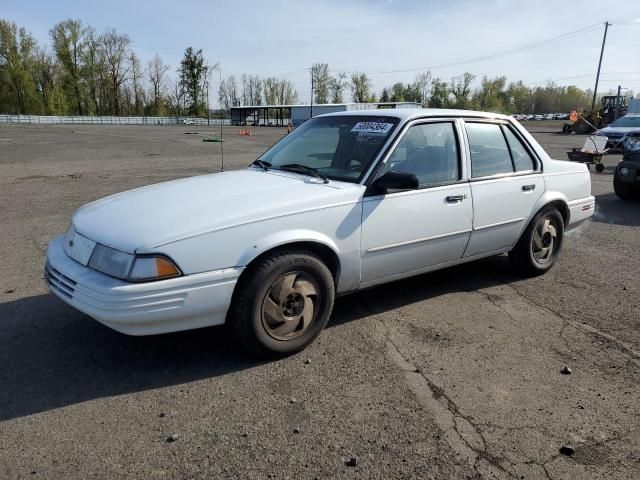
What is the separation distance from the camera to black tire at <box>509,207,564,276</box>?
497 cm

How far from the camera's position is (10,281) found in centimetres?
482

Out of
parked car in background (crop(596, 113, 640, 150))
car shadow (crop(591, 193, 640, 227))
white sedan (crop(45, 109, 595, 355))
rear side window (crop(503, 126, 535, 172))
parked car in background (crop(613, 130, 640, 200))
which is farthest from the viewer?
parked car in background (crop(596, 113, 640, 150))

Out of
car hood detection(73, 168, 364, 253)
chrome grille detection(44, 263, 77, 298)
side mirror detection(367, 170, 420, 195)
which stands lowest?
chrome grille detection(44, 263, 77, 298)

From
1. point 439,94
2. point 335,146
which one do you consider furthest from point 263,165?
point 439,94

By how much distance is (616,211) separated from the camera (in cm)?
888

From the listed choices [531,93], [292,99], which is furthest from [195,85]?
[531,93]

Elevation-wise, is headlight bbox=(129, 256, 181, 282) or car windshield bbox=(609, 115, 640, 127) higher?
car windshield bbox=(609, 115, 640, 127)

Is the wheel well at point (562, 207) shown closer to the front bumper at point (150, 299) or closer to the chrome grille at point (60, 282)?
the front bumper at point (150, 299)

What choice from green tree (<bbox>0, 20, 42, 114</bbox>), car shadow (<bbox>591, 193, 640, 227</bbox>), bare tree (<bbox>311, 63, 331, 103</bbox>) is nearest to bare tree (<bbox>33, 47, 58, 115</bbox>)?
green tree (<bbox>0, 20, 42, 114</bbox>)

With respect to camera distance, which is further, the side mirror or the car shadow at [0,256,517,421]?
the side mirror

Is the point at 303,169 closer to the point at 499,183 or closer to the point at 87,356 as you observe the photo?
the point at 499,183

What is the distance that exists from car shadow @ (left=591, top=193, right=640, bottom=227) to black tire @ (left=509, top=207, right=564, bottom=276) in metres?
3.34

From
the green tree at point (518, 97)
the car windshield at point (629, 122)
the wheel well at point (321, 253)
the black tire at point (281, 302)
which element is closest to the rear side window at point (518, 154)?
the wheel well at point (321, 253)

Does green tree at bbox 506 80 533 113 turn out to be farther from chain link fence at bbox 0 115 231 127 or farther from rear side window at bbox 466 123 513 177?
rear side window at bbox 466 123 513 177
